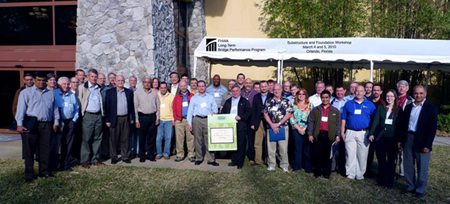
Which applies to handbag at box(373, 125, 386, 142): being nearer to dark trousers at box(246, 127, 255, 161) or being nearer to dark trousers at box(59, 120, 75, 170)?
dark trousers at box(246, 127, 255, 161)

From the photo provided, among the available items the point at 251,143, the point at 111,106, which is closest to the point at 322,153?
the point at 251,143

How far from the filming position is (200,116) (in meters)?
5.86

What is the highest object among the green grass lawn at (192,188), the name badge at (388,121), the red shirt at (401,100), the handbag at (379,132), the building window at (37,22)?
the building window at (37,22)

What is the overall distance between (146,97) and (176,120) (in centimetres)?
82

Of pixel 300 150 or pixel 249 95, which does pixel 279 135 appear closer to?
pixel 300 150

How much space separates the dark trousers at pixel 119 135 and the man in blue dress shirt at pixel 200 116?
4.41ft

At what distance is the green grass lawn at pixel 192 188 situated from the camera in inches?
164

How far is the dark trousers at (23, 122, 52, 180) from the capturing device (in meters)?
4.59

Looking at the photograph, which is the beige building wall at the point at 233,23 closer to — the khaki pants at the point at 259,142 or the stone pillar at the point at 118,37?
the stone pillar at the point at 118,37

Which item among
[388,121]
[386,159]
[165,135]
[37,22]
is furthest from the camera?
[37,22]

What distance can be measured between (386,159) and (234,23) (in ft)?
32.9

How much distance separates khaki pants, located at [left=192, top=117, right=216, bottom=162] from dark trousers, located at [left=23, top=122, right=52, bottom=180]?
2.66 m

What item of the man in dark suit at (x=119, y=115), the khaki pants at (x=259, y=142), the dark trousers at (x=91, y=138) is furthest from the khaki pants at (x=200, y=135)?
the dark trousers at (x=91, y=138)

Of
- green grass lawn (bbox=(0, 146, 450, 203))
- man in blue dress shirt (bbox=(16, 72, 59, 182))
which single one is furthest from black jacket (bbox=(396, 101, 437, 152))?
man in blue dress shirt (bbox=(16, 72, 59, 182))
